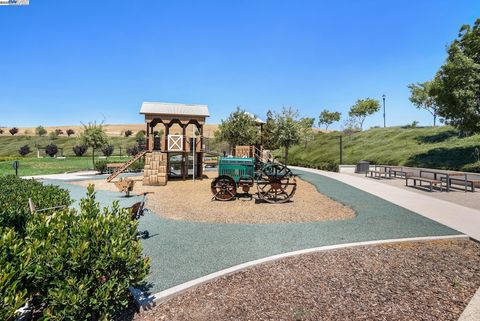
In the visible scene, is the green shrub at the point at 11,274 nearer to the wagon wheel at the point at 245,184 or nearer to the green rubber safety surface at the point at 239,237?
the green rubber safety surface at the point at 239,237

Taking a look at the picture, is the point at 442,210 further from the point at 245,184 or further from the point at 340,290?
the point at 340,290

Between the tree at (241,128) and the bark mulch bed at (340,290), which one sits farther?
the tree at (241,128)

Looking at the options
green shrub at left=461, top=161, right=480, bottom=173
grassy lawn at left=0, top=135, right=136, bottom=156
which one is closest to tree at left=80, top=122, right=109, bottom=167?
grassy lawn at left=0, top=135, right=136, bottom=156

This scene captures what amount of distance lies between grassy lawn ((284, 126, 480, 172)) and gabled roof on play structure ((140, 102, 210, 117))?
1783cm

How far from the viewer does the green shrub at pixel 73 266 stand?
2852 mm

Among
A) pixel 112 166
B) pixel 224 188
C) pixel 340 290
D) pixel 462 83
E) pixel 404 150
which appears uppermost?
pixel 462 83

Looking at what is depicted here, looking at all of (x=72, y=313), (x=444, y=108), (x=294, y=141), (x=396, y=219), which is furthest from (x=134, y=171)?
(x=444, y=108)

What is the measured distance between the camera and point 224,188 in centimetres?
1261

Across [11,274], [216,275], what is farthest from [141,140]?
[11,274]

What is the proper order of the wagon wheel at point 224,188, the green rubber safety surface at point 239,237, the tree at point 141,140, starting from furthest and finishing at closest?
the tree at point 141,140, the wagon wheel at point 224,188, the green rubber safety surface at point 239,237

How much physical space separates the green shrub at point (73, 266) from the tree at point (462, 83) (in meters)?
29.9

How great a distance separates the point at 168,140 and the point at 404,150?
3167 centimetres

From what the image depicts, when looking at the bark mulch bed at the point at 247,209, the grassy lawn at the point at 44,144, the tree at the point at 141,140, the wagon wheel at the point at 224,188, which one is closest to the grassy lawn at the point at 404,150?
the bark mulch bed at the point at 247,209

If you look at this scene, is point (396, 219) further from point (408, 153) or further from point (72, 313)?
point (408, 153)
